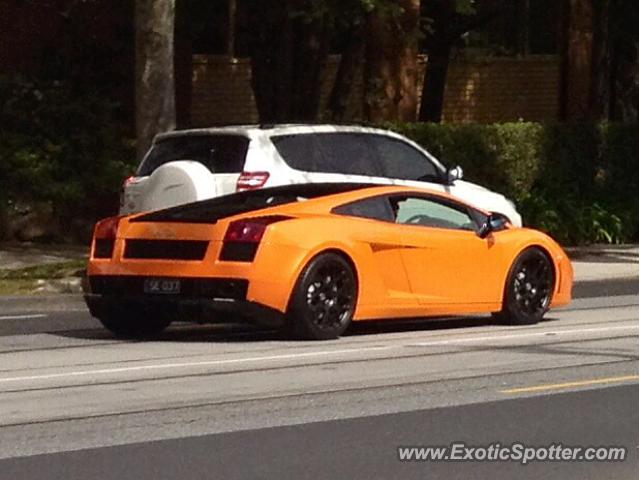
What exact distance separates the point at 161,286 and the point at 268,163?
4.04 metres

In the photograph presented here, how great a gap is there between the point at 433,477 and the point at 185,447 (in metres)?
1.50

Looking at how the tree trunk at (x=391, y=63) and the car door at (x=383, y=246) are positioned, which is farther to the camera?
the tree trunk at (x=391, y=63)

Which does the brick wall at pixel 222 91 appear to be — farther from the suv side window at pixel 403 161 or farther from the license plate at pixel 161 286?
the license plate at pixel 161 286

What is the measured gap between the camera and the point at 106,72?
3172 centimetres

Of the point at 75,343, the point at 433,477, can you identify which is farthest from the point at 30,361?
the point at 433,477

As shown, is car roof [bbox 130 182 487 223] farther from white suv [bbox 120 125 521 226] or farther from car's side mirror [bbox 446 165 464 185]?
car's side mirror [bbox 446 165 464 185]

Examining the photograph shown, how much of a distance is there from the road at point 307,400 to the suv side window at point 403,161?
3980 mm

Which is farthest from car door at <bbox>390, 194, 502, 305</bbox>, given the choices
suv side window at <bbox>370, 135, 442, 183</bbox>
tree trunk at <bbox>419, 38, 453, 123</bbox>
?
tree trunk at <bbox>419, 38, 453, 123</bbox>

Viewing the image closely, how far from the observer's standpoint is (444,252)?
15.9 meters

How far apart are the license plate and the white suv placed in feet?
10.3

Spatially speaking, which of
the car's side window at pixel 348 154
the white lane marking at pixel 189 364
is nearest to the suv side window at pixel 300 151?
the car's side window at pixel 348 154

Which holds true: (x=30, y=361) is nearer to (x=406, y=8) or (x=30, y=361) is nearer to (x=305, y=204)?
(x=305, y=204)

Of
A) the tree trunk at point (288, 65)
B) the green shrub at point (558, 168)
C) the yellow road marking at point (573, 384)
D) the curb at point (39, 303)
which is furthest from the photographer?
the tree trunk at point (288, 65)

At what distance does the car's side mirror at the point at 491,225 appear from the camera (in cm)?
1638
